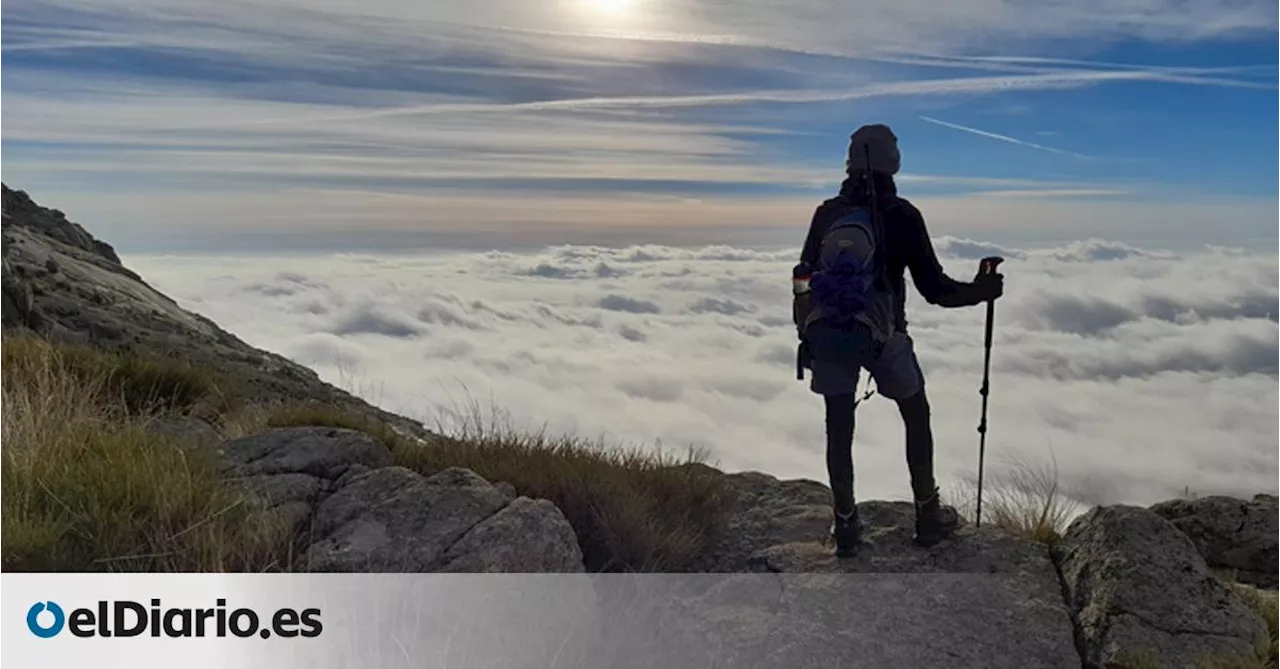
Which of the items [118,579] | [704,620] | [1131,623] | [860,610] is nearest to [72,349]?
[118,579]

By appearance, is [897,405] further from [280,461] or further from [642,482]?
[280,461]

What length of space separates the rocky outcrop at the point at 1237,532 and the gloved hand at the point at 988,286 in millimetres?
3099

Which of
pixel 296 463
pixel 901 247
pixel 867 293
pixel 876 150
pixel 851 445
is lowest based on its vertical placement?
pixel 296 463

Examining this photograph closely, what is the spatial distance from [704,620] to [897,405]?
5.56 ft

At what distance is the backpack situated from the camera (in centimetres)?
593

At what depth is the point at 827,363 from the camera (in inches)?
241

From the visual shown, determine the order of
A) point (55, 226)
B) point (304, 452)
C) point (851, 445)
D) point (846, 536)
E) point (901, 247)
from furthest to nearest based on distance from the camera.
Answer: point (55, 226) < point (304, 452) < point (846, 536) < point (851, 445) < point (901, 247)

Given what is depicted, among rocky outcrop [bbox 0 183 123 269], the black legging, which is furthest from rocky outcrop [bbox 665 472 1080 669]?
rocky outcrop [bbox 0 183 123 269]

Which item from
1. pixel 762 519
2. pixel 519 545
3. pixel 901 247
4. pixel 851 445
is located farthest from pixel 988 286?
pixel 519 545

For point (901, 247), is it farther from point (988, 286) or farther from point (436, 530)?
point (436, 530)

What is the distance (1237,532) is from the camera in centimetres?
845

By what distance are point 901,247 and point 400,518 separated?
305cm

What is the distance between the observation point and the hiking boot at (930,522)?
6.63 meters

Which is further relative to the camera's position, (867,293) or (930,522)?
(930,522)
